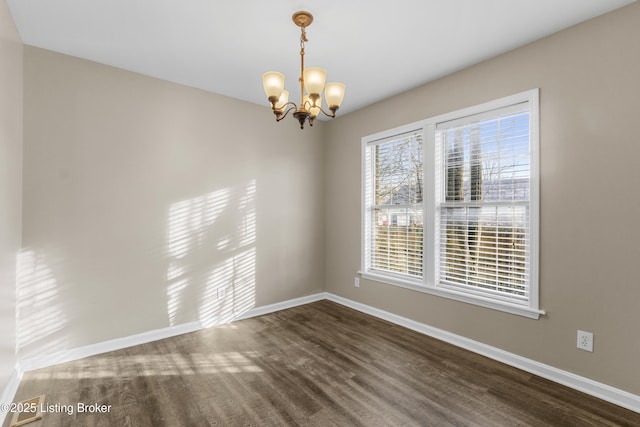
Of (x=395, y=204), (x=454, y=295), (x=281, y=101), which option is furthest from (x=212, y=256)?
(x=454, y=295)

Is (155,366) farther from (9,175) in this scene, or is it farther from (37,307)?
(9,175)

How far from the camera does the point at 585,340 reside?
225cm

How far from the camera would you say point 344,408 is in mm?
2057

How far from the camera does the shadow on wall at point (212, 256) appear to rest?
3.28 meters

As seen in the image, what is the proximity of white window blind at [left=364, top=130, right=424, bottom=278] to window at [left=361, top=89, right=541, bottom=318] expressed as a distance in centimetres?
1

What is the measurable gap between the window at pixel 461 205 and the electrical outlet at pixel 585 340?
29cm

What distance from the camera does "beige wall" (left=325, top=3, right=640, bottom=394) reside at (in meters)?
2.07

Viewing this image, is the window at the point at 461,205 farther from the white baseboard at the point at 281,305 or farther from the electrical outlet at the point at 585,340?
the white baseboard at the point at 281,305

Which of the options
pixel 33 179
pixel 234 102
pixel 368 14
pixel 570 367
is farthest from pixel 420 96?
pixel 33 179

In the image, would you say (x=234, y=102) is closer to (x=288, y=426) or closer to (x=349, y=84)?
(x=349, y=84)

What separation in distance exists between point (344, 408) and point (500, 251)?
5.98 ft

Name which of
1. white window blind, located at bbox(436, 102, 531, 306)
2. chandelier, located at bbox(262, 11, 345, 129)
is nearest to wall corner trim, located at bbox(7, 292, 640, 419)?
white window blind, located at bbox(436, 102, 531, 306)

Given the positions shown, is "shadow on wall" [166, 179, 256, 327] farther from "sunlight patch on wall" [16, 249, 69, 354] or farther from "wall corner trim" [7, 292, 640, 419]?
"sunlight patch on wall" [16, 249, 69, 354]

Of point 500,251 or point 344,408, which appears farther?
point 500,251
